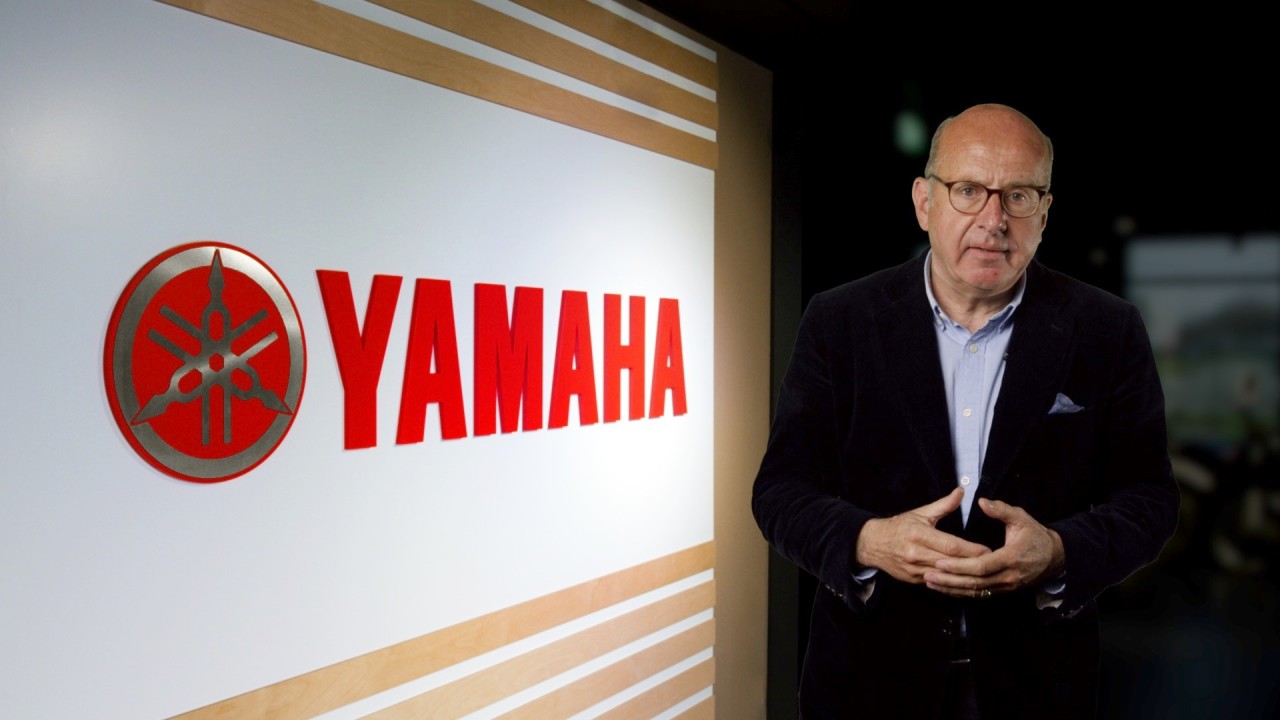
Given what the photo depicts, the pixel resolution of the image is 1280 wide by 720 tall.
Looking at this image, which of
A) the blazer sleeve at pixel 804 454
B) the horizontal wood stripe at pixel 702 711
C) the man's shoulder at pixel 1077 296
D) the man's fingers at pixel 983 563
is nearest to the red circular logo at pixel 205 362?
the blazer sleeve at pixel 804 454

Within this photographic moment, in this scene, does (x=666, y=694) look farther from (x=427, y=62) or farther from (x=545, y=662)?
(x=427, y=62)

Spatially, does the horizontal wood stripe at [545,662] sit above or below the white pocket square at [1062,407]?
below

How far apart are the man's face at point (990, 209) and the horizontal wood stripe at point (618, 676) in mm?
2108

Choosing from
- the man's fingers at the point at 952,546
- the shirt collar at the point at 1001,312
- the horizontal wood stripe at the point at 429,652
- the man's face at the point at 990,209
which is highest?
the man's face at the point at 990,209

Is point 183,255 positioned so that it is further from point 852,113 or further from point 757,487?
point 852,113

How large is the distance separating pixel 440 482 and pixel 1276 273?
3.18m

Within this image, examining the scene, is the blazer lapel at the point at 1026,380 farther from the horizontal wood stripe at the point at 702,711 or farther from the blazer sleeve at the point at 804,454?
the horizontal wood stripe at the point at 702,711

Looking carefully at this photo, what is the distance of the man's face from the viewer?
5.53 ft

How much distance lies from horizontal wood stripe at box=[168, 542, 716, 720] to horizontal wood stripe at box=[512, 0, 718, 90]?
77.5 inches

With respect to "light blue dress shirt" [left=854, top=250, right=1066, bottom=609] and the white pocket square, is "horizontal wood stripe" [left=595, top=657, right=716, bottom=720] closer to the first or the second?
"light blue dress shirt" [left=854, top=250, right=1066, bottom=609]

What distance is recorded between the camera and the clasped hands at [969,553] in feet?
5.19

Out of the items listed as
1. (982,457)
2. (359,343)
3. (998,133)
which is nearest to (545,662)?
(359,343)

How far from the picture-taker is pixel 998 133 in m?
1.71

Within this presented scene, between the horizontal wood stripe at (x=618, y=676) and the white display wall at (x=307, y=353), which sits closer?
the white display wall at (x=307, y=353)
